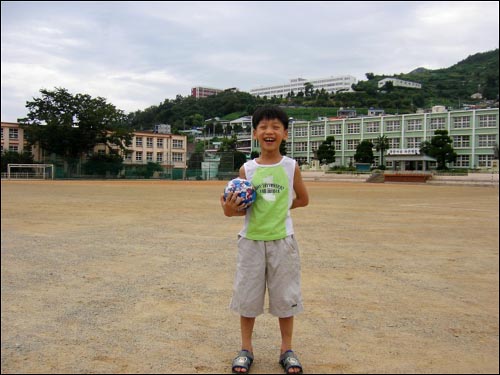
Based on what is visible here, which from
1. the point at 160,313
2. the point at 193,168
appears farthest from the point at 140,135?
the point at 160,313

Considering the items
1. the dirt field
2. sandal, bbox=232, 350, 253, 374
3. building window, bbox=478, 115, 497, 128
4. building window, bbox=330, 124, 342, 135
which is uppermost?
building window, bbox=478, 115, 497, 128

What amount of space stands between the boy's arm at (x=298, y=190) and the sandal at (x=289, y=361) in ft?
3.14

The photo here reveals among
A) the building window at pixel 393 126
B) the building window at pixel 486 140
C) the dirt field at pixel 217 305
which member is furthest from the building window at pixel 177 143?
the dirt field at pixel 217 305

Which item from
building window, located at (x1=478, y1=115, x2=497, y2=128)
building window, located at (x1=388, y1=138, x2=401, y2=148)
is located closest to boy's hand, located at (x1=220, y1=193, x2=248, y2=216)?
building window, located at (x1=478, y1=115, x2=497, y2=128)

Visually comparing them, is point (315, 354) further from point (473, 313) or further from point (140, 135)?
point (140, 135)

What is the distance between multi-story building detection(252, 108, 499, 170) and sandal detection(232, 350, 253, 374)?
51928 millimetres

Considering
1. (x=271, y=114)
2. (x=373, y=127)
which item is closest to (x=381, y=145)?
(x=373, y=127)

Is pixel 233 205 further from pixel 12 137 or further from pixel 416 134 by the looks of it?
pixel 416 134

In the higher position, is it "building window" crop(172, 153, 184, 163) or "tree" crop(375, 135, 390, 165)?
"tree" crop(375, 135, 390, 165)

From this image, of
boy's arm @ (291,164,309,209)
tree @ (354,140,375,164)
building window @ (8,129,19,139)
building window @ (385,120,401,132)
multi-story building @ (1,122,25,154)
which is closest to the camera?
boy's arm @ (291,164,309,209)

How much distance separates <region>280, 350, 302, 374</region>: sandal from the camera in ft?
8.74

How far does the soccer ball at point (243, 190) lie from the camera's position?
262 cm

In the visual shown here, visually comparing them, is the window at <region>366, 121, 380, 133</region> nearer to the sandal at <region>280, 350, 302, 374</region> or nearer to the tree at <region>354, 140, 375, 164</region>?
the tree at <region>354, 140, 375, 164</region>

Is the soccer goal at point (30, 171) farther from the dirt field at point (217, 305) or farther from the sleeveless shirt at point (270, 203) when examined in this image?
the sleeveless shirt at point (270, 203)
